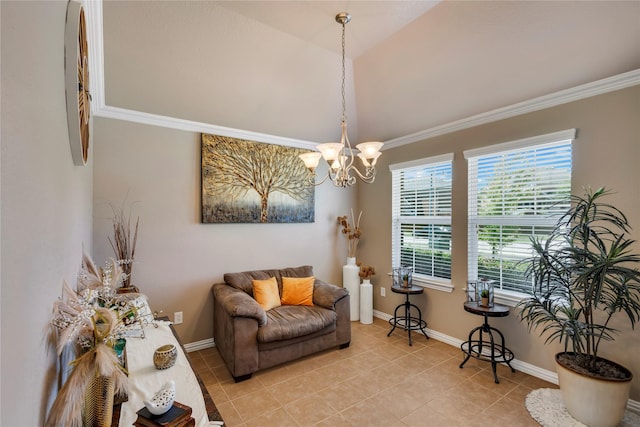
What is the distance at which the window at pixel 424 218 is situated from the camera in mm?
3799

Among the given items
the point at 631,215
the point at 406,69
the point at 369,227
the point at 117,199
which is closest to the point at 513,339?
the point at 631,215

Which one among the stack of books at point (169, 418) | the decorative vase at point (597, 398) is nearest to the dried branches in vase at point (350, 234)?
the decorative vase at point (597, 398)

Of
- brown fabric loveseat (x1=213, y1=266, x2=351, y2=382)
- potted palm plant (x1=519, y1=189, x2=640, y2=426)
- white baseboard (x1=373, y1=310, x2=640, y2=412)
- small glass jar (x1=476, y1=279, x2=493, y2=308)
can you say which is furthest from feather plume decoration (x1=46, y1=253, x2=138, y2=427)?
white baseboard (x1=373, y1=310, x2=640, y2=412)

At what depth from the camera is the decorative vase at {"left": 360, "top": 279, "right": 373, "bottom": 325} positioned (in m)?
4.33

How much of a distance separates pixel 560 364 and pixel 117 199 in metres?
4.32

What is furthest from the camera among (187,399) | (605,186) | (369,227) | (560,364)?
(369,227)

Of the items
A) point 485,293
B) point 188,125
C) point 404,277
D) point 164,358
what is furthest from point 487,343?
point 188,125

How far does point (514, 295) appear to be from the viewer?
10.2 feet

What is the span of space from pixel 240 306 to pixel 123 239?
1.42 meters

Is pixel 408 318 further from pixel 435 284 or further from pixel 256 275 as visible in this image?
pixel 256 275

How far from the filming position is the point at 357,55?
354 cm

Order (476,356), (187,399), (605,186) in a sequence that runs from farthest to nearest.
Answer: (476,356)
(605,186)
(187,399)

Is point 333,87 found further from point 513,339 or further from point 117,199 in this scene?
point 513,339

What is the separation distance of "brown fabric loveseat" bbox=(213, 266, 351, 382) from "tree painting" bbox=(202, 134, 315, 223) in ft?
2.59
